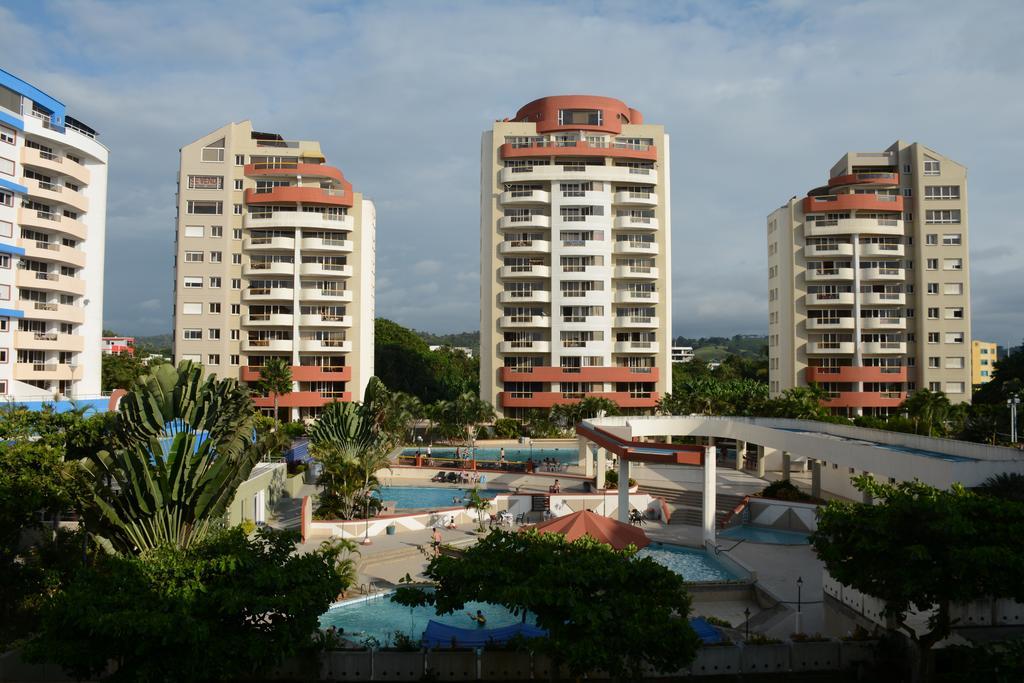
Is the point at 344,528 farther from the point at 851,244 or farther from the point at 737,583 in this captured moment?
the point at 851,244

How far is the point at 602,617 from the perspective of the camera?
40.1 ft

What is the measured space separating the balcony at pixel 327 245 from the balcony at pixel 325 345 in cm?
919

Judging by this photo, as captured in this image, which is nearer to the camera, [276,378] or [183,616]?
[183,616]

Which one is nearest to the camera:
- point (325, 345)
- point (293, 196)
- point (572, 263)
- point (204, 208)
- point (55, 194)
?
point (55, 194)

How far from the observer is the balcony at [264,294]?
225 feet

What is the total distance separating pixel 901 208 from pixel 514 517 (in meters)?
57.8

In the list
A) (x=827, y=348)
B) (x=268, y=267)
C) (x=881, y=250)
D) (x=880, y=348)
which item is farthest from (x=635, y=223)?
(x=268, y=267)

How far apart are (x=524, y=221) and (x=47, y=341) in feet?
141

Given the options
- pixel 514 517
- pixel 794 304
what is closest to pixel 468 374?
pixel 794 304

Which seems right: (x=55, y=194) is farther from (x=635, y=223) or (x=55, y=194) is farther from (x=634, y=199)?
(x=634, y=199)

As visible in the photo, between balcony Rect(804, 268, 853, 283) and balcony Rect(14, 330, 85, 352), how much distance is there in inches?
2639

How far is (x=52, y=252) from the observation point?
49.8m

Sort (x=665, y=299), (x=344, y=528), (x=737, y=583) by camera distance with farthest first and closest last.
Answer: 1. (x=665, y=299)
2. (x=344, y=528)
3. (x=737, y=583)

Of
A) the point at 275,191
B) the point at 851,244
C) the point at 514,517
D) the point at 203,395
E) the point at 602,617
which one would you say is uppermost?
the point at 275,191
